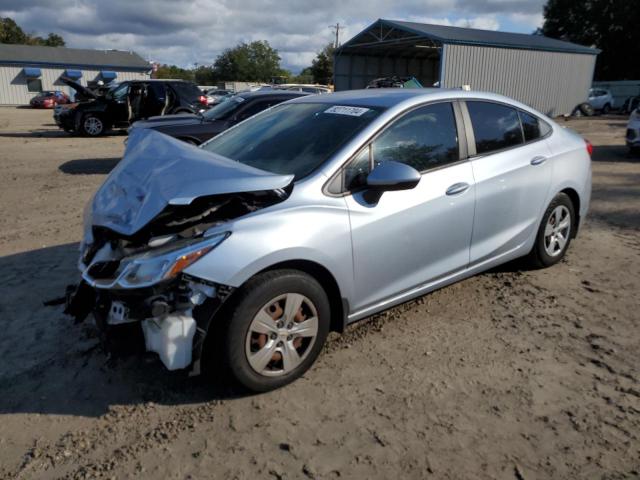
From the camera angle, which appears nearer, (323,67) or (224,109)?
(224,109)

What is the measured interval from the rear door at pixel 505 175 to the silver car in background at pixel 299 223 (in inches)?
0.6

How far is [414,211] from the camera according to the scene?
3.47 metres

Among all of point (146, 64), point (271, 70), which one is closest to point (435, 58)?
point (146, 64)

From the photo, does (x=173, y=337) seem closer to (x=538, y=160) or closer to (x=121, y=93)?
(x=538, y=160)

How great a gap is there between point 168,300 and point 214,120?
7309mm

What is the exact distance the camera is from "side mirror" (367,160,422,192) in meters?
3.16

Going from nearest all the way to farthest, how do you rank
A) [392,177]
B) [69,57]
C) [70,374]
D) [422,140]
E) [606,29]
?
[392,177]
[70,374]
[422,140]
[606,29]
[69,57]

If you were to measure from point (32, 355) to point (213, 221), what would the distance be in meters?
1.61

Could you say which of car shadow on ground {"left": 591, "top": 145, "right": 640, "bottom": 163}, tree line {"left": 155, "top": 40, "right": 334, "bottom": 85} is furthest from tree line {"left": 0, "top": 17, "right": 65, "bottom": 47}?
car shadow on ground {"left": 591, "top": 145, "right": 640, "bottom": 163}

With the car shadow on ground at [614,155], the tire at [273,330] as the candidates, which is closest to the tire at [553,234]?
the tire at [273,330]

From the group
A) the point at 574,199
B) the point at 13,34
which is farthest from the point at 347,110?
the point at 13,34

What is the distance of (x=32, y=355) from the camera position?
11.4 feet

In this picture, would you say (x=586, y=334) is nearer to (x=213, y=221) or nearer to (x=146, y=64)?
(x=213, y=221)

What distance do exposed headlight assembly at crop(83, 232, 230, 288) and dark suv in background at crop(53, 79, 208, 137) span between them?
13.6 meters
